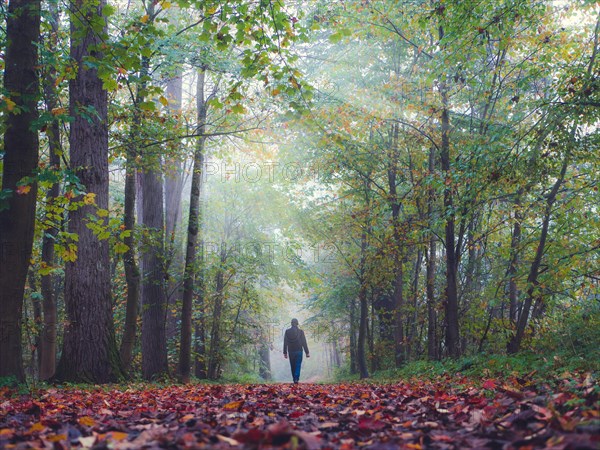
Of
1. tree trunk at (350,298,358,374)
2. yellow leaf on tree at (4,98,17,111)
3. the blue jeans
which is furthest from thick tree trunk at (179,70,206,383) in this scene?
tree trunk at (350,298,358,374)

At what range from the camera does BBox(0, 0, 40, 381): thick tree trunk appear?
546 cm

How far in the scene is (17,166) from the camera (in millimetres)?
5504

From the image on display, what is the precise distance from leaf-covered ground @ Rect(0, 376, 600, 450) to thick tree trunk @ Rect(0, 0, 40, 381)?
1.81 meters

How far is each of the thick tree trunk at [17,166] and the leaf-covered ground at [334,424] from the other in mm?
1813

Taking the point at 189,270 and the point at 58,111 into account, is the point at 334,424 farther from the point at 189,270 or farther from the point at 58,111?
the point at 189,270

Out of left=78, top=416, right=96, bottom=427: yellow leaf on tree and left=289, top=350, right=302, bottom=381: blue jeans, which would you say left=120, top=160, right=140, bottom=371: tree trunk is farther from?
left=78, top=416, right=96, bottom=427: yellow leaf on tree

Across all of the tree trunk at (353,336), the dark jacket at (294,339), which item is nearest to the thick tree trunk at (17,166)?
the dark jacket at (294,339)

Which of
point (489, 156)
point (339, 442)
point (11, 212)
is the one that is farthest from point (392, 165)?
point (339, 442)

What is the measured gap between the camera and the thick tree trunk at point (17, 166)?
5465mm

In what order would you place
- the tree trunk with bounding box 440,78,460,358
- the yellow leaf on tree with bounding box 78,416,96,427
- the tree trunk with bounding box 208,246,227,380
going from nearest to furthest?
the yellow leaf on tree with bounding box 78,416,96,427
the tree trunk with bounding box 440,78,460,358
the tree trunk with bounding box 208,246,227,380

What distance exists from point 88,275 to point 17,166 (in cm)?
262

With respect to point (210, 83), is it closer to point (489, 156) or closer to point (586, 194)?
point (489, 156)

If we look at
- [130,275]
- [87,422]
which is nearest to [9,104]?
[87,422]

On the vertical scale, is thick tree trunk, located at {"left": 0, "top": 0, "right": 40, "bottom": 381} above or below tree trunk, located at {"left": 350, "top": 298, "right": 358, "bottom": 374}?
above
